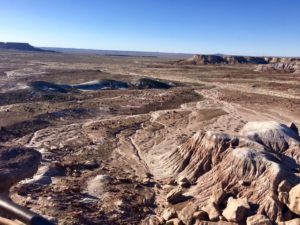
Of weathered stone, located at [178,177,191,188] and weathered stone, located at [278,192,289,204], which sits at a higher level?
weathered stone, located at [278,192,289,204]

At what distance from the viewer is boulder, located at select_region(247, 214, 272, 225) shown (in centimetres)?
1381

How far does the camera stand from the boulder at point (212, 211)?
1482cm

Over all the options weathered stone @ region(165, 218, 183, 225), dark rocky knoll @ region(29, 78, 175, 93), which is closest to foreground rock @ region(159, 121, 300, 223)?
weathered stone @ region(165, 218, 183, 225)

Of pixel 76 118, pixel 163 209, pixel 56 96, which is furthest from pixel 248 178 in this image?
pixel 56 96

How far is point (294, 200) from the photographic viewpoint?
14.1 metres

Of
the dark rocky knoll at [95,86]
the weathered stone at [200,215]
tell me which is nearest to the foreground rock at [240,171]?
the weathered stone at [200,215]

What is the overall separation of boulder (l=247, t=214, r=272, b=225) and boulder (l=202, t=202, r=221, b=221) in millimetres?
1149

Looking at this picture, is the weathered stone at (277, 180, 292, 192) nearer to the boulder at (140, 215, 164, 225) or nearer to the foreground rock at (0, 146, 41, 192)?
the boulder at (140, 215, 164, 225)

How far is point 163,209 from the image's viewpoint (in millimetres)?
17047

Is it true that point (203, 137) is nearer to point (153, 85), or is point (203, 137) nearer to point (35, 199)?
point (35, 199)

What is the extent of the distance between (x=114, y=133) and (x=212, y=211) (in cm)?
1517

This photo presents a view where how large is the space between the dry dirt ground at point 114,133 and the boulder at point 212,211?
1691mm

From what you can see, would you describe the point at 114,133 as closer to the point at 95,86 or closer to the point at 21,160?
the point at 21,160

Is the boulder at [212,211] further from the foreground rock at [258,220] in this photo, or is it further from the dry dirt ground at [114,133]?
the dry dirt ground at [114,133]
